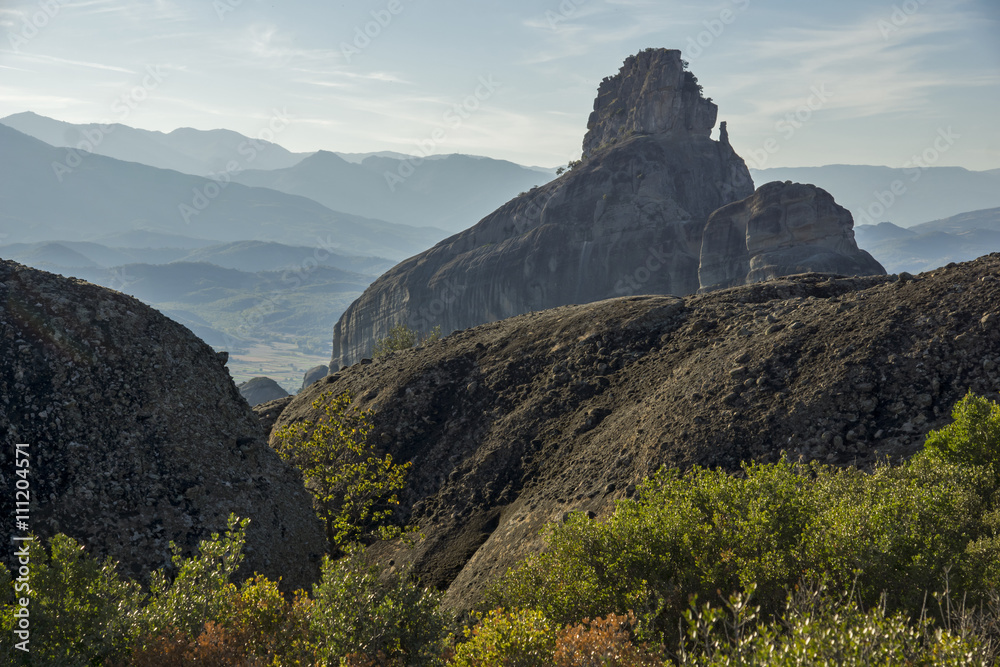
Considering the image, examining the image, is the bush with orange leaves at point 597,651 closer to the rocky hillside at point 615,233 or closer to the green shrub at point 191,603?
the green shrub at point 191,603

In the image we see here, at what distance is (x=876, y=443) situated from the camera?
69.8ft

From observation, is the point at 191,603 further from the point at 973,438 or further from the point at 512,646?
the point at 973,438

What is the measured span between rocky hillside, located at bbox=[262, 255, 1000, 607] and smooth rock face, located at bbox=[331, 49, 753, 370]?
9066 centimetres

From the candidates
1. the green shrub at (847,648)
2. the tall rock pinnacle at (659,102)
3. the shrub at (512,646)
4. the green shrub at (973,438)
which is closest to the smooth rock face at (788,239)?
the tall rock pinnacle at (659,102)

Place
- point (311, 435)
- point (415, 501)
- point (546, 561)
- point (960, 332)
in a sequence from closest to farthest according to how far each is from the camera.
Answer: point (546, 561), point (960, 332), point (311, 435), point (415, 501)

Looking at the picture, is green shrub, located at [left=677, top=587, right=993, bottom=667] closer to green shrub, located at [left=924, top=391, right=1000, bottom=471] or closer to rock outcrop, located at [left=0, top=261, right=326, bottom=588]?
green shrub, located at [left=924, top=391, right=1000, bottom=471]

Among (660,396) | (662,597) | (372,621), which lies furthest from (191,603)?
(660,396)

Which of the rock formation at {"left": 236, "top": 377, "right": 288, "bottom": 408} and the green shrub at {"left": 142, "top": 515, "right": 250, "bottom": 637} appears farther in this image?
the rock formation at {"left": 236, "top": 377, "right": 288, "bottom": 408}

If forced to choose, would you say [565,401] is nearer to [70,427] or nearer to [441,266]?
[70,427]

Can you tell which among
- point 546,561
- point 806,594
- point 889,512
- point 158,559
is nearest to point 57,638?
point 158,559

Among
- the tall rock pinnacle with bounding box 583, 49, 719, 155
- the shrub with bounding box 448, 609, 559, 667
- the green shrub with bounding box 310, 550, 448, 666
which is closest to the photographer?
the shrub with bounding box 448, 609, 559, 667

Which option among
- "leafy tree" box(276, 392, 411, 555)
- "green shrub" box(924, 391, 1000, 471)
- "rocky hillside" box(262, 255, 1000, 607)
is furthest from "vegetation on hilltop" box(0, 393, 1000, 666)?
"leafy tree" box(276, 392, 411, 555)

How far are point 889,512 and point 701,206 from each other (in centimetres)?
12972

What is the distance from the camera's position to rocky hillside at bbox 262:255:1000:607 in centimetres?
2247
